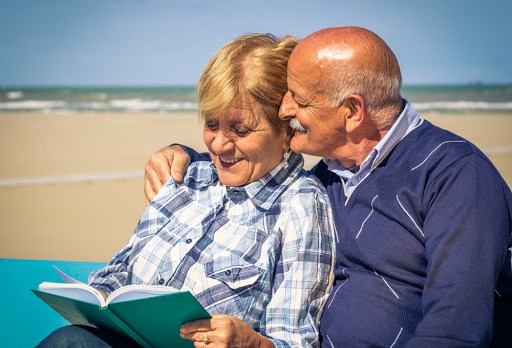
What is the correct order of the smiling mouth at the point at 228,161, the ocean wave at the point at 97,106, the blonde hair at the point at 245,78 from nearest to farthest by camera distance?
1. the blonde hair at the point at 245,78
2. the smiling mouth at the point at 228,161
3. the ocean wave at the point at 97,106

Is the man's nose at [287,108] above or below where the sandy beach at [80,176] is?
above

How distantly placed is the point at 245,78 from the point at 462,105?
25.2 meters

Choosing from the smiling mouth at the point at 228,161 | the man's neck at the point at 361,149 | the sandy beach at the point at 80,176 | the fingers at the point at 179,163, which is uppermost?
the man's neck at the point at 361,149

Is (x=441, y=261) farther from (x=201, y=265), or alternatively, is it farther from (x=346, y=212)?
(x=201, y=265)

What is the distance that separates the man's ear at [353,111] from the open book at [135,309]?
2.74 ft

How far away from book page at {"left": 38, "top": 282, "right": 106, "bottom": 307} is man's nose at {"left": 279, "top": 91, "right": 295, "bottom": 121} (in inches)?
35.4

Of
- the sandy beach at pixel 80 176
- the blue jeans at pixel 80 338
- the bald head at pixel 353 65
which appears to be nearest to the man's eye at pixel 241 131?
the bald head at pixel 353 65

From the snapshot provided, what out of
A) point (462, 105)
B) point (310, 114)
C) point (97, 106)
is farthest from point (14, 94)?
point (310, 114)

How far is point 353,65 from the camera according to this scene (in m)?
2.35

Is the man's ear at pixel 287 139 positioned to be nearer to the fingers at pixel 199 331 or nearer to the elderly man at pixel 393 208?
the elderly man at pixel 393 208

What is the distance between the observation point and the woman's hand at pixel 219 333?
2104mm

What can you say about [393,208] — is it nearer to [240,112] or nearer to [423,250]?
[423,250]

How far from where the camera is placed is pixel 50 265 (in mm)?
3680

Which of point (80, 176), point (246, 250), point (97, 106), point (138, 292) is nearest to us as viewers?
point (138, 292)
